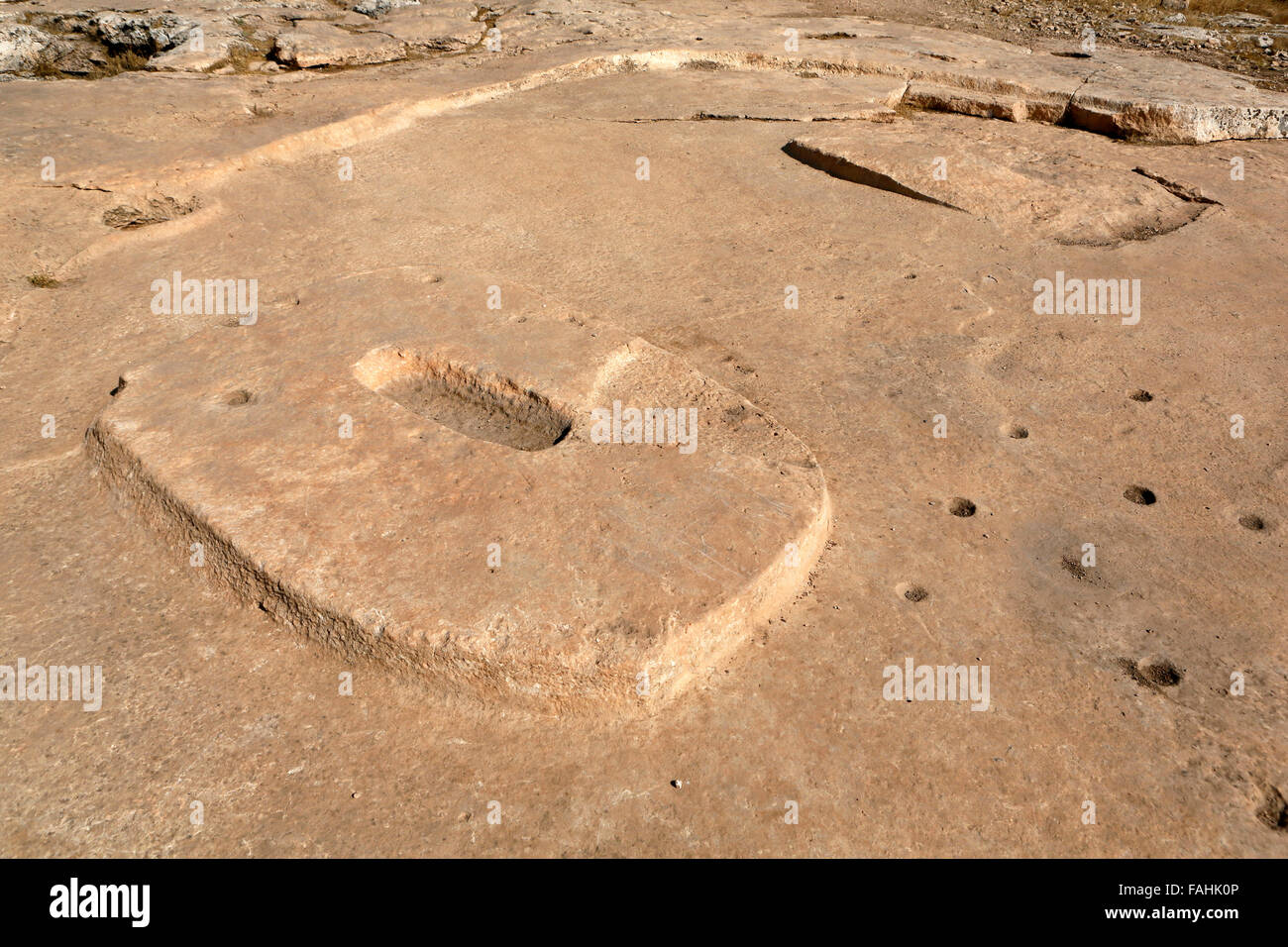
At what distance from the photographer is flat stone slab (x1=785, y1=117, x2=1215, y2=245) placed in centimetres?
537

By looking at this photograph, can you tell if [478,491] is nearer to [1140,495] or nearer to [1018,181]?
[1140,495]

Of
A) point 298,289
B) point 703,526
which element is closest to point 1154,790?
point 703,526

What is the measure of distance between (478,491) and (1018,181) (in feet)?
13.7

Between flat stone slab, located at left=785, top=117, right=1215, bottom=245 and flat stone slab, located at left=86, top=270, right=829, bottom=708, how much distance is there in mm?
2740

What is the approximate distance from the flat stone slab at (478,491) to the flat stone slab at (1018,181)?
2.74 metres

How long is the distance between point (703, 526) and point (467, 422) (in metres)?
1.12

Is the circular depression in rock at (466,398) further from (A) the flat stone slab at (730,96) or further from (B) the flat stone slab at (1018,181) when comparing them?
(A) the flat stone slab at (730,96)

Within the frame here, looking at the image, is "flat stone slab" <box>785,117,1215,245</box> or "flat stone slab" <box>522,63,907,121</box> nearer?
"flat stone slab" <box>785,117,1215,245</box>

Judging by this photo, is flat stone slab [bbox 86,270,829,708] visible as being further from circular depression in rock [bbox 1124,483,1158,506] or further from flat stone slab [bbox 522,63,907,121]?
flat stone slab [bbox 522,63,907,121]

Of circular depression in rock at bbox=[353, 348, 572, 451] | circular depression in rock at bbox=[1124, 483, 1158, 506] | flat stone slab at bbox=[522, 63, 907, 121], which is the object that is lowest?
circular depression in rock at bbox=[353, 348, 572, 451]

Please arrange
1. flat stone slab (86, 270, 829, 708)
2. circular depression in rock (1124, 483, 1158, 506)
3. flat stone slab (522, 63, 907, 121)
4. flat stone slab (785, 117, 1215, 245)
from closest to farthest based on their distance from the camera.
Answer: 1. flat stone slab (86, 270, 829, 708)
2. circular depression in rock (1124, 483, 1158, 506)
3. flat stone slab (785, 117, 1215, 245)
4. flat stone slab (522, 63, 907, 121)

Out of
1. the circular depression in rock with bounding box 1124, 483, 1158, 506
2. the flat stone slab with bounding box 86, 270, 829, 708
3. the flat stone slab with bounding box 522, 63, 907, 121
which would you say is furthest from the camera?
the flat stone slab with bounding box 522, 63, 907, 121

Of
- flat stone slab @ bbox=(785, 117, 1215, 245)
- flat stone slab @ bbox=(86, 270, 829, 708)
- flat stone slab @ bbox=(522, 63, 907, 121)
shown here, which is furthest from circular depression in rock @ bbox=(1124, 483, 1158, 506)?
flat stone slab @ bbox=(522, 63, 907, 121)
